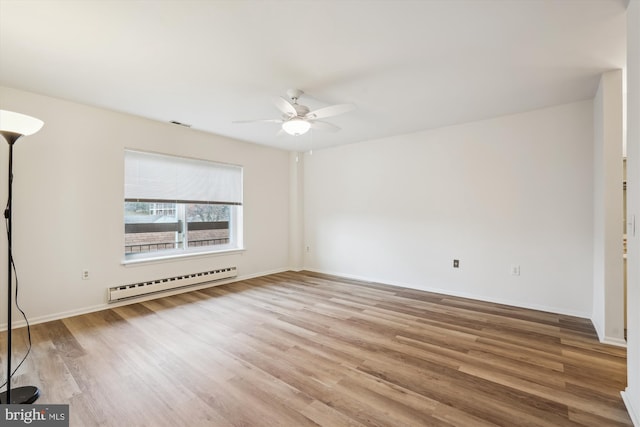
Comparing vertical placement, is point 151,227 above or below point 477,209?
below

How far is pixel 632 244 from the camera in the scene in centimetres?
175

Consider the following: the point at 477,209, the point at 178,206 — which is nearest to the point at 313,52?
the point at 477,209

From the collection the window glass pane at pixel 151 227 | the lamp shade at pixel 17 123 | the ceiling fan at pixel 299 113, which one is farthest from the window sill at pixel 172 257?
the ceiling fan at pixel 299 113

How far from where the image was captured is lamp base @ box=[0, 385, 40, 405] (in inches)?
71.4

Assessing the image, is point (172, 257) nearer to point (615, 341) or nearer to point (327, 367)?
point (327, 367)

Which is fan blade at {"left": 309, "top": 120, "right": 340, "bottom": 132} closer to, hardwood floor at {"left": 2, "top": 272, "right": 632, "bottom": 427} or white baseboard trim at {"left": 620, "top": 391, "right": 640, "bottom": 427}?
hardwood floor at {"left": 2, "top": 272, "right": 632, "bottom": 427}

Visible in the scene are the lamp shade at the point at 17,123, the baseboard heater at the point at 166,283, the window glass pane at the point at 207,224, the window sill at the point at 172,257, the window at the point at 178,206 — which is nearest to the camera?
the lamp shade at the point at 17,123

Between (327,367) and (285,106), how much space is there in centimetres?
235

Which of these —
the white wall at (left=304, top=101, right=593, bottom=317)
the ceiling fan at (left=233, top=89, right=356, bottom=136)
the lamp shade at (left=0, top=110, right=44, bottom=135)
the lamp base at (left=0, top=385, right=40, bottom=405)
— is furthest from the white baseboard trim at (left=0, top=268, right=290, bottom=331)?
the ceiling fan at (left=233, top=89, right=356, bottom=136)

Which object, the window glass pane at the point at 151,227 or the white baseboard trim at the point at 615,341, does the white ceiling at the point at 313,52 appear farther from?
the white baseboard trim at the point at 615,341

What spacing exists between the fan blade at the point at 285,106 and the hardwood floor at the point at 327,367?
2.27m

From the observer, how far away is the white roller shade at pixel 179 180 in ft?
13.0

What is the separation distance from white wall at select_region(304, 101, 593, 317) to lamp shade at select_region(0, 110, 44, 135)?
439 cm

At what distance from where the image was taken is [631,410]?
1.70 meters
